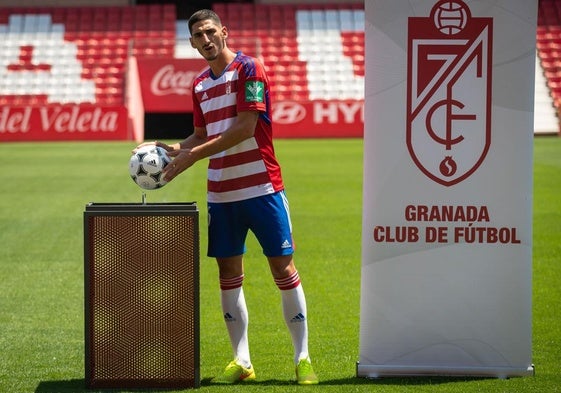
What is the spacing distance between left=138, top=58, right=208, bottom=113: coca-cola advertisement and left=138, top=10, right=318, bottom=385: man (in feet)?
78.7

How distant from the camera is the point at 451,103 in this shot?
5.53 meters

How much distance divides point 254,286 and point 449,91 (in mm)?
3739

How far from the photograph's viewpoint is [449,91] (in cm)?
552

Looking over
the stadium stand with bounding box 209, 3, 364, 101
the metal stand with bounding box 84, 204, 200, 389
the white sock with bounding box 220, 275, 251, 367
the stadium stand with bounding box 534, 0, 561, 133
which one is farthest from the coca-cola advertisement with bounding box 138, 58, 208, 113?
the metal stand with bounding box 84, 204, 200, 389

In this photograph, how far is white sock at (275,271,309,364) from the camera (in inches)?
224

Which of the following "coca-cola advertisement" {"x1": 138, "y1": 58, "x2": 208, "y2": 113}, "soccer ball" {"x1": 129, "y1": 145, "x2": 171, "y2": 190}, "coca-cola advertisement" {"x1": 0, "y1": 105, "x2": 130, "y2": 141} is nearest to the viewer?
"soccer ball" {"x1": 129, "y1": 145, "x2": 171, "y2": 190}

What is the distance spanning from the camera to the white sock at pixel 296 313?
5.70m

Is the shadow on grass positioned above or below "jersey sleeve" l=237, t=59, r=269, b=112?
below

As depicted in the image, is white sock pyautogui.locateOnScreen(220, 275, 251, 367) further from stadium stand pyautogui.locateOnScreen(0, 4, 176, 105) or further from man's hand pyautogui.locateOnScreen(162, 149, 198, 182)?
stadium stand pyautogui.locateOnScreen(0, 4, 176, 105)

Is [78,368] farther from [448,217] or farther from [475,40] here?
[475,40]

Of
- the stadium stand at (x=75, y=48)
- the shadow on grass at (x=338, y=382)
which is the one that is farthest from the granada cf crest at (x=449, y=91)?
the stadium stand at (x=75, y=48)

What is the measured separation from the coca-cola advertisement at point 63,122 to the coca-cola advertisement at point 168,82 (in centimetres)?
184

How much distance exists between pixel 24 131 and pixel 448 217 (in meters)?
23.9

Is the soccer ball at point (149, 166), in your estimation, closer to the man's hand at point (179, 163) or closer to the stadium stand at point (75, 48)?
the man's hand at point (179, 163)
